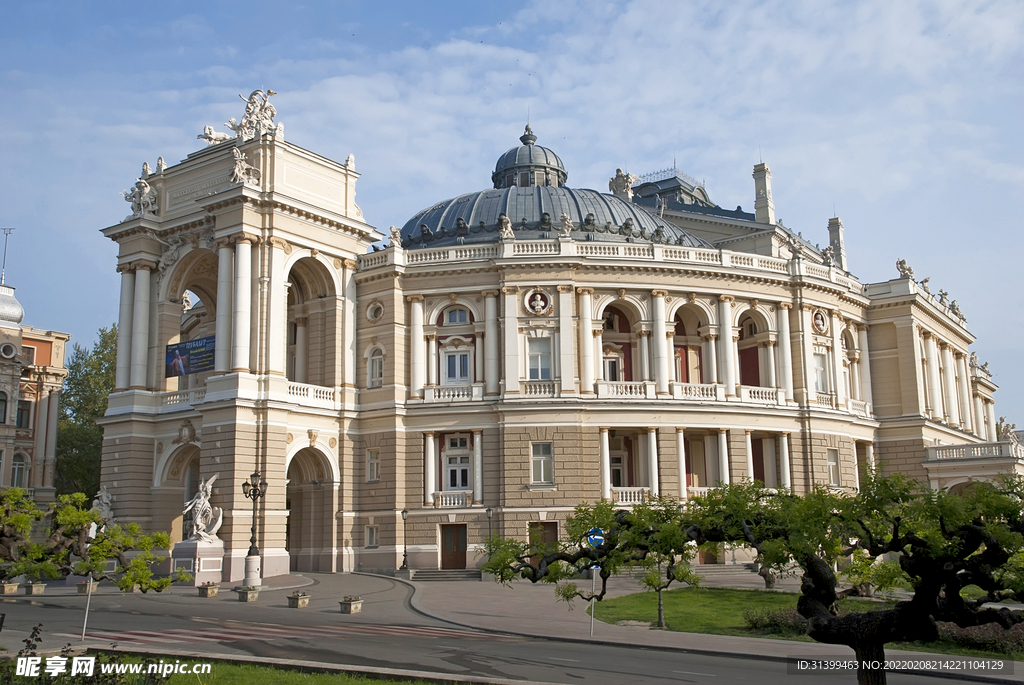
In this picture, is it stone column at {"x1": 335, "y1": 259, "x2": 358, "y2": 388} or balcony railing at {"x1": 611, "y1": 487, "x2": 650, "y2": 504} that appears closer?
balcony railing at {"x1": 611, "y1": 487, "x2": 650, "y2": 504}

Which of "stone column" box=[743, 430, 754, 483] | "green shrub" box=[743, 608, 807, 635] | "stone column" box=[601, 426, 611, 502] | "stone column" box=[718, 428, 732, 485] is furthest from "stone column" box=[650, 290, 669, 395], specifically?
"green shrub" box=[743, 608, 807, 635]

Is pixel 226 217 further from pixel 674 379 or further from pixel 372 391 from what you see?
pixel 674 379

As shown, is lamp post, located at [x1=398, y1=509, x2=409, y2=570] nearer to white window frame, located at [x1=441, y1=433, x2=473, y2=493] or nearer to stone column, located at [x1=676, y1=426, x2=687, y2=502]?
white window frame, located at [x1=441, y1=433, x2=473, y2=493]

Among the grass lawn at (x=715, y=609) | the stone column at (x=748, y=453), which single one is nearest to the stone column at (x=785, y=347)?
the stone column at (x=748, y=453)

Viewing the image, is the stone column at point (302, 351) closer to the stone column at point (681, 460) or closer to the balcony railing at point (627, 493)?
the balcony railing at point (627, 493)

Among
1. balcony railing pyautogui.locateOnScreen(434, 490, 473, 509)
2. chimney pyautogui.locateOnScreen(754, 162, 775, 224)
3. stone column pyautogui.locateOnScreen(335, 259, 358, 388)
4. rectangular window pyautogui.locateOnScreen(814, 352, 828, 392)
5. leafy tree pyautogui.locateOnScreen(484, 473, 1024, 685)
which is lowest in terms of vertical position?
leafy tree pyautogui.locateOnScreen(484, 473, 1024, 685)

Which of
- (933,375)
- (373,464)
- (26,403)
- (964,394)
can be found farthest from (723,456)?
(26,403)

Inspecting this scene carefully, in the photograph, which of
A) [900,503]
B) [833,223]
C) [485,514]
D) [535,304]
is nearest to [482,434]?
[485,514]

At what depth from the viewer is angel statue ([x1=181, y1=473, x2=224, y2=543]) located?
4250cm

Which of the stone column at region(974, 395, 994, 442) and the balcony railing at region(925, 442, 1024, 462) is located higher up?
the stone column at region(974, 395, 994, 442)

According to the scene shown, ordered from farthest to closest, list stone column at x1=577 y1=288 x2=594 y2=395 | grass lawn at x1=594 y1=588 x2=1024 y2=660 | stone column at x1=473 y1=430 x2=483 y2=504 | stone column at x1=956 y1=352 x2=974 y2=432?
stone column at x1=956 y1=352 x2=974 y2=432, stone column at x1=577 y1=288 x2=594 y2=395, stone column at x1=473 y1=430 x2=483 y2=504, grass lawn at x1=594 y1=588 x2=1024 y2=660

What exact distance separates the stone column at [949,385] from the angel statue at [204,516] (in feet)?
148

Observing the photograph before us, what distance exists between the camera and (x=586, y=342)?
158 feet

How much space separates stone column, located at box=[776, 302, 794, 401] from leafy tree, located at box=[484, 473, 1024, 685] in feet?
129
